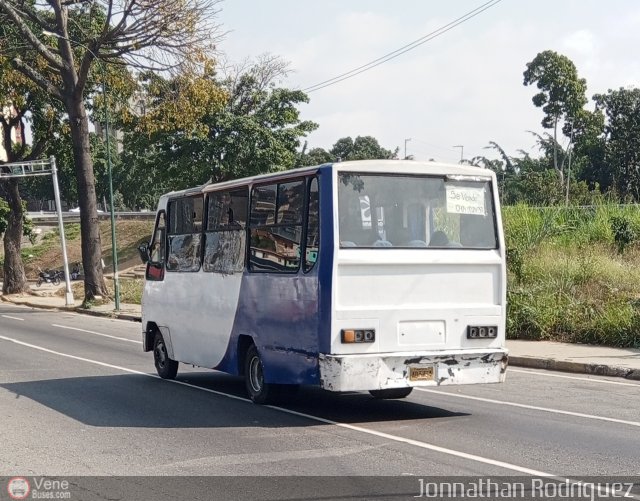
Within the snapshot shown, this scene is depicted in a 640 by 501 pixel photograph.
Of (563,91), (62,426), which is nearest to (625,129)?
(563,91)

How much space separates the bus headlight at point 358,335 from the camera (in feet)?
32.4

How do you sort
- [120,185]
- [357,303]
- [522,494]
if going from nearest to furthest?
1. [522,494]
2. [357,303]
3. [120,185]

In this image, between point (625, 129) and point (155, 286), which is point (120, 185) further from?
point (155, 286)

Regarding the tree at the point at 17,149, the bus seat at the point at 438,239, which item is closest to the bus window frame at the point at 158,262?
the bus seat at the point at 438,239

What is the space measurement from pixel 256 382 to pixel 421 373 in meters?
2.43

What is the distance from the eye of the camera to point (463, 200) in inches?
425

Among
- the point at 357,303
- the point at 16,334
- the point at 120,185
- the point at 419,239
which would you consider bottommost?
the point at 16,334

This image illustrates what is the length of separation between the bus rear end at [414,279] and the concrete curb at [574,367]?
4273 millimetres

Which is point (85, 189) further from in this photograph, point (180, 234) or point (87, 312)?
point (180, 234)

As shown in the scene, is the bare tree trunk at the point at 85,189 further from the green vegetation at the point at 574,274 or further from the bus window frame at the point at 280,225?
the bus window frame at the point at 280,225

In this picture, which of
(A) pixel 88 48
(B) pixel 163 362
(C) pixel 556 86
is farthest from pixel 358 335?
(C) pixel 556 86

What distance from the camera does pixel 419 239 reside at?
10.5 meters

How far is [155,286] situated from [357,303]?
17.7 ft

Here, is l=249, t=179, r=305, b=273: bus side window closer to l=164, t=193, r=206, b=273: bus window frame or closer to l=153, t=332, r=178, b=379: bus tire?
l=164, t=193, r=206, b=273: bus window frame
